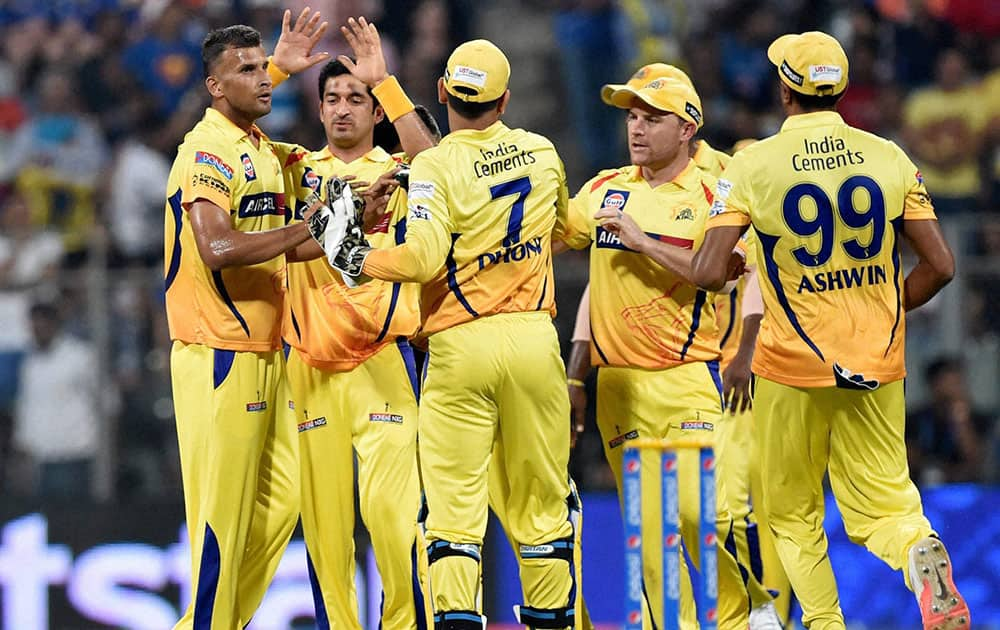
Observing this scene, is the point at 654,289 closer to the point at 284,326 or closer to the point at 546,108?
the point at 284,326

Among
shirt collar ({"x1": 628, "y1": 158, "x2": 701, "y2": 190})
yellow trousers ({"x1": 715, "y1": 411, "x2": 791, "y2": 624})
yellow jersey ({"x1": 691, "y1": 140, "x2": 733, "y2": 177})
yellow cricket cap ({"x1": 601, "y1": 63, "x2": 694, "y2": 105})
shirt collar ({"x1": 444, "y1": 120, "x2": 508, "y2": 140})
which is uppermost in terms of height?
yellow cricket cap ({"x1": 601, "y1": 63, "x2": 694, "y2": 105})

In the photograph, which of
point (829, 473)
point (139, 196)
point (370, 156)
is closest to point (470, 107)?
point (370, 156)

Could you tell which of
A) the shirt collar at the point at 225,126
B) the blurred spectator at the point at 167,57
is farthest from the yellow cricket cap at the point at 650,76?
the blurred spectator at the point at 167,57

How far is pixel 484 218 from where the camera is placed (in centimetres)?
764

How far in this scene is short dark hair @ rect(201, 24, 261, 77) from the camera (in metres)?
7.93

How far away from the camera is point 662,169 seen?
8617 mm

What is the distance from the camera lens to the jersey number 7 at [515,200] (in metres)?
7.66

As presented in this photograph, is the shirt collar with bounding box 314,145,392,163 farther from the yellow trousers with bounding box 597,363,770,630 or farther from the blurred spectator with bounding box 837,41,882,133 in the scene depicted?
the blurred spectator with bounding box 837,41,882,133

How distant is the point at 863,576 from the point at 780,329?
4.53 metres

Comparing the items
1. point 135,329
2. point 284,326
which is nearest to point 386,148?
point 284,326

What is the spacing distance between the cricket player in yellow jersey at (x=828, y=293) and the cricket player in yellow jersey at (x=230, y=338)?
6.83 feet

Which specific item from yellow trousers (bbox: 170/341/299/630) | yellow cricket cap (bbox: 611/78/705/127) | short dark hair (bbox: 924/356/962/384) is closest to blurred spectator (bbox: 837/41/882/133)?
short dark hair (bbox: 924/356/962/384)

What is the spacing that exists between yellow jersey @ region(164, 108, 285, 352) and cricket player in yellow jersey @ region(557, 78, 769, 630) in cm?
158

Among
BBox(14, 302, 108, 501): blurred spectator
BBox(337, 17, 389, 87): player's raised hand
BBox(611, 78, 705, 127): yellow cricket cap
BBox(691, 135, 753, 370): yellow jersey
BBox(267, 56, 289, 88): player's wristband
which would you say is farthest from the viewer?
BBox(14, 302, 108, 501): blurred spectator
